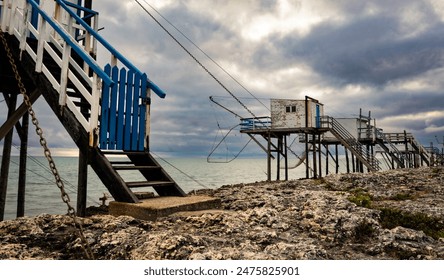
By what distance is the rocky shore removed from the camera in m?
3.12

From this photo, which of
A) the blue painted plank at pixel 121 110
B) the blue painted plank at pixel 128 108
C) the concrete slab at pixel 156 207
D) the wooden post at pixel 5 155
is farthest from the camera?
the wooden post at pixel 5 155

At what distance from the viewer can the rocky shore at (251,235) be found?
10.3 feet

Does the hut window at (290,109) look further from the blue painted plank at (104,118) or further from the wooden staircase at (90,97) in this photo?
the blue painted plank at (104,118)

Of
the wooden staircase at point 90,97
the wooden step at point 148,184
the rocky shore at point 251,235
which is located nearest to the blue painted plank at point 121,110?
the wooden staircase at point 90,97

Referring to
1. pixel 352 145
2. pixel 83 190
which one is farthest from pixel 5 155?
pixel 352 145

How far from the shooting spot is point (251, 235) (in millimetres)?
3699

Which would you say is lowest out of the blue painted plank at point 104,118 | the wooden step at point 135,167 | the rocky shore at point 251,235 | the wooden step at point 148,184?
the rocky shore at point 251,235

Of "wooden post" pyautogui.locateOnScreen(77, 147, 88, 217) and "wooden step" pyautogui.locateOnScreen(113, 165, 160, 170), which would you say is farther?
"wooden post" pyautogui.locateOnScreen(77, 147, 88, 217)

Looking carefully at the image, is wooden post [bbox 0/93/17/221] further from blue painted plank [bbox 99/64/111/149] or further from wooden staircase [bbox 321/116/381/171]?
wooden staircase [bbox 321/116/381/171]

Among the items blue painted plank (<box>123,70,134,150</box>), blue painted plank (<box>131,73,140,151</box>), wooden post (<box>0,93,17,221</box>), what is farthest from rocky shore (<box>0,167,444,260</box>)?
wooden post (<box>0,93,17,221</box>)

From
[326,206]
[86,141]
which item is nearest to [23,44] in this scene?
[86,141]

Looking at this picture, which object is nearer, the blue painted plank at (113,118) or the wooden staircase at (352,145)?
the blue painted plank at (113,118)

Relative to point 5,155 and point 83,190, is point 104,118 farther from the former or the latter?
point 5,155
